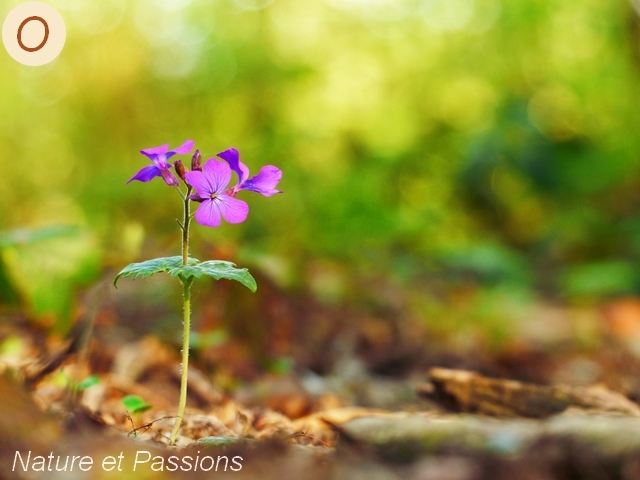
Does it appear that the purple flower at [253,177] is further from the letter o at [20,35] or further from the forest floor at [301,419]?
the letter o at [20,35]

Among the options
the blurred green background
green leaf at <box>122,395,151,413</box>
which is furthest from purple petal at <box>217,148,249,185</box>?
the blurred green background

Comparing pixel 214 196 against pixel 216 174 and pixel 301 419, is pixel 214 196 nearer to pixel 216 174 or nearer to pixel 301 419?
pixel 216 174

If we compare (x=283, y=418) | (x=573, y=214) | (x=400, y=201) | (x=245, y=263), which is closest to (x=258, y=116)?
(x=400, y=201)

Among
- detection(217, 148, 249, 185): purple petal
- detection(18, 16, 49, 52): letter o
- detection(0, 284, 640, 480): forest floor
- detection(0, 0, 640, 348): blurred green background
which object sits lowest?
detection(0, 284, 640, 480): forest floor

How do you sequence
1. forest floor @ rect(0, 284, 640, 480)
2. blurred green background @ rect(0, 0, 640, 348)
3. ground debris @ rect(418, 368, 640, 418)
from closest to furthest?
1. forest floor @ rect(0, 284, 640, 480)
2. ground debris @ rect(418, 368, 640, 418)
3. blurred green background @ rect(0, 0, 640, 348)

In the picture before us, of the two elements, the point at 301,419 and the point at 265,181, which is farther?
the point at 301,419

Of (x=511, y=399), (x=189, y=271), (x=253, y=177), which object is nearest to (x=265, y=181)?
(x=253, y=177)

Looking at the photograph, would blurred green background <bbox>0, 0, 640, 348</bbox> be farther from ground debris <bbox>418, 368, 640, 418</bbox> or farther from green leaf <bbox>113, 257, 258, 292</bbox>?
green leaf <bbox>113, 257, 258, 292</bbox>
